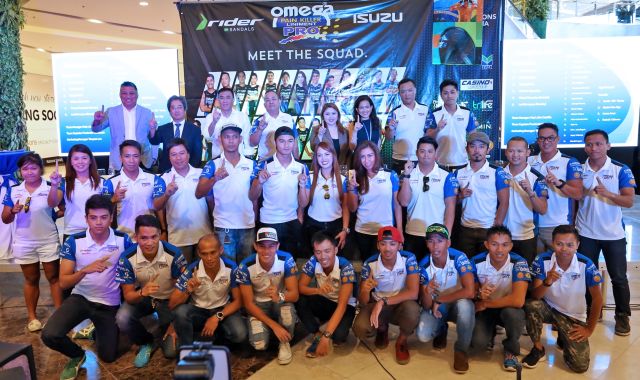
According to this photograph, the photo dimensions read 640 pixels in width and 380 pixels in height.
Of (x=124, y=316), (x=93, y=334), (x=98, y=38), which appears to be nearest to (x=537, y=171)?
(x=124, y=316)

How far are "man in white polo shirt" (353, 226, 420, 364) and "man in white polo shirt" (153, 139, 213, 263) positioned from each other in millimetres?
1503

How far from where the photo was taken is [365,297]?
3.44 metres

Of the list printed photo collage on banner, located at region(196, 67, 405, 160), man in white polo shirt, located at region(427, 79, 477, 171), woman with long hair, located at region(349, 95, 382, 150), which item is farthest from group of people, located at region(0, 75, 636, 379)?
printed photo collage on banner, located at region(196, 67, 405, 160)

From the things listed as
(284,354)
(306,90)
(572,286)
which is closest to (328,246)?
(284,354)

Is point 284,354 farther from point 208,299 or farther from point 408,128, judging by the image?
point 408,128

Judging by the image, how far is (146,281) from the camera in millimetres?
3473

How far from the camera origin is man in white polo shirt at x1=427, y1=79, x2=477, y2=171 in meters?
4.91

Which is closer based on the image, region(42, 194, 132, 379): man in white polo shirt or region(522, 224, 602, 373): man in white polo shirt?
region(522, 224, 602, 373): man in white polo shirt

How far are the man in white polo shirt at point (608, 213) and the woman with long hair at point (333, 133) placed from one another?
6.94ft

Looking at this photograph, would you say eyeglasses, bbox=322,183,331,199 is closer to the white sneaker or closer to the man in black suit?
the white sneaker

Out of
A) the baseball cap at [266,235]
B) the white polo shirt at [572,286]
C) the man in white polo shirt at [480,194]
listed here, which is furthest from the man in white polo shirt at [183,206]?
the white polo shirt at [572,286]

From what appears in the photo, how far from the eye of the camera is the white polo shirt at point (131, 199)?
396 centimetres

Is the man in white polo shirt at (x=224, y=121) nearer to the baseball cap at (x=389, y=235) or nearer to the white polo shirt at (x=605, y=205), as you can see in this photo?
the baseball cap at (x=389, y=235)

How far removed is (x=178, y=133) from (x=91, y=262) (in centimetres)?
187
